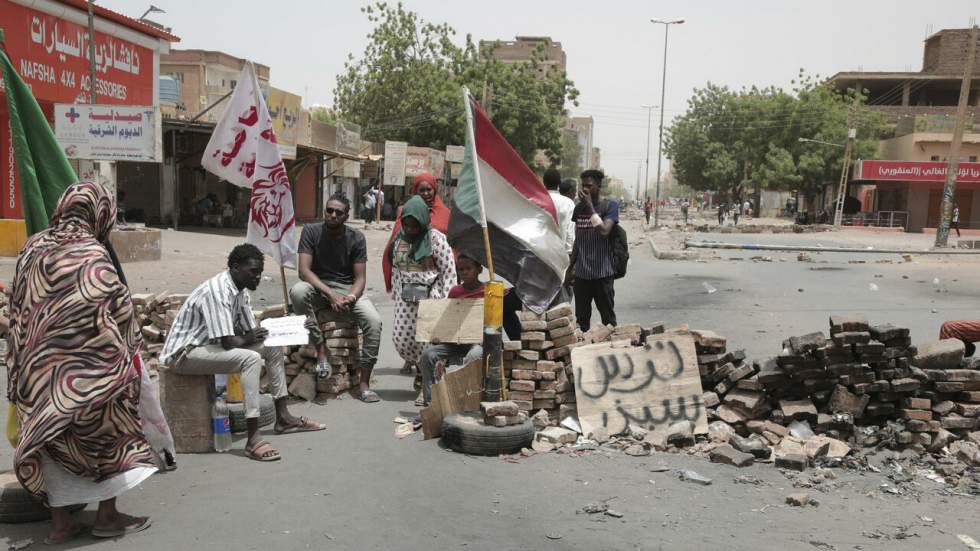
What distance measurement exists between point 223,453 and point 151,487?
739mm

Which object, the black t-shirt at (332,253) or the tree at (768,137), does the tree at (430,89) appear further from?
the black t-shirt at (332,253)

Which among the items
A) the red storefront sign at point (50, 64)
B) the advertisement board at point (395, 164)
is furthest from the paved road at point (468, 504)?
the advertisement board at point (395, 164)

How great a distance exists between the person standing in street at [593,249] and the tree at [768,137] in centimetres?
5182

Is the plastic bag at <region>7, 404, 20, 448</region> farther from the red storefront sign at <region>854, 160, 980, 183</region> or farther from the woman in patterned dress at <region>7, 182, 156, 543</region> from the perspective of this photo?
the red storefront sign at <region>854, 160, 980, 183</region>

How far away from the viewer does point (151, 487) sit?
494 cm

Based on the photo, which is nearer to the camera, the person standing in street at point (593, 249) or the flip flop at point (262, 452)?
the flip flop at point (262, 452)

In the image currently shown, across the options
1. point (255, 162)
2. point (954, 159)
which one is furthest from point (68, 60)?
point (954, 159)

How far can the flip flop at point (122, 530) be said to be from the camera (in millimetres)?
4148

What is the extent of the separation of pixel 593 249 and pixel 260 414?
11.6ft

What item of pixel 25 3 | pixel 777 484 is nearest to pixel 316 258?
pixel 777 484

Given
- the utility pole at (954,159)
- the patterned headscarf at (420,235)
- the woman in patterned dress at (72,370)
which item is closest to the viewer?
the woman in patterned dress at (72,370)

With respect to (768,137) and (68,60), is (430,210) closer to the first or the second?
(68,60)

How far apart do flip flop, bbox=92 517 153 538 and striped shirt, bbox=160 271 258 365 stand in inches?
54.1

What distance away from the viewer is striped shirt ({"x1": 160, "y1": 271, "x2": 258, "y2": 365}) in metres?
5.39
